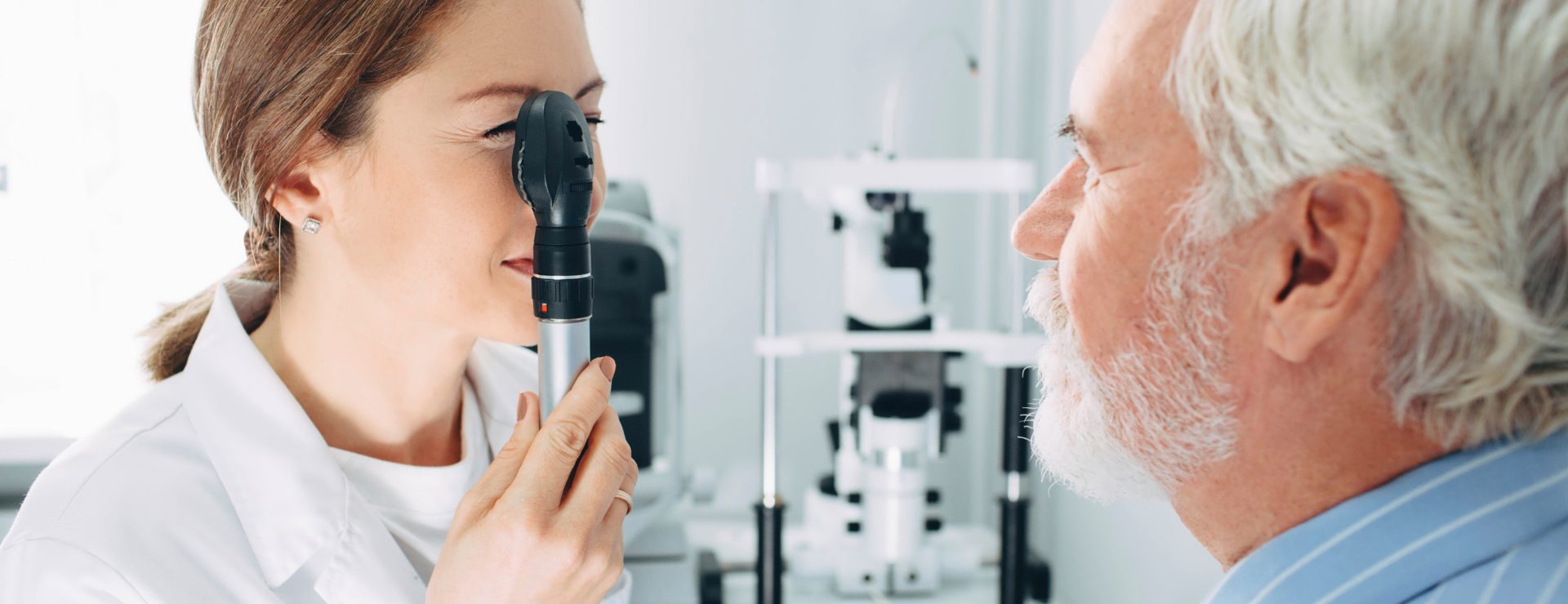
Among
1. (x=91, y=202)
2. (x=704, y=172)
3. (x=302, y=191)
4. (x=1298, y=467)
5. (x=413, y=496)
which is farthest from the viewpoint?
(x=704, y=172)

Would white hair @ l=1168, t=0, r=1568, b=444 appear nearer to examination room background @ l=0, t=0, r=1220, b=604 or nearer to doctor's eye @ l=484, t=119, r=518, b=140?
doctor's eye @ l=484, t=119, r=518, b=140

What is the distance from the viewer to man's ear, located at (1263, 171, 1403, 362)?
582mm

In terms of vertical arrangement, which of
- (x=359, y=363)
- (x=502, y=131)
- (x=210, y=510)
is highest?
(x=502, y=131)

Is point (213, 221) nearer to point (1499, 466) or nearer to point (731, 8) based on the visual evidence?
point (731, 8)

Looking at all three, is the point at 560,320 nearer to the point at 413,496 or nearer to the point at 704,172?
the point at 413,496

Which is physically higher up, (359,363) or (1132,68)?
(1132,68)

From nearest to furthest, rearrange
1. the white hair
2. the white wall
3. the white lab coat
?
1. the white hair
2. the white lab coat
3. the white wall

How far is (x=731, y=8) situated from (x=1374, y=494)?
1.93m

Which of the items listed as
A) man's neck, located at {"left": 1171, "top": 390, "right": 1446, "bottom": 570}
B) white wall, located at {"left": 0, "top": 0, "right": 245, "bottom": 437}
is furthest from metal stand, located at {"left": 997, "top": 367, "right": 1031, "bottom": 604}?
white wall, located at {"left": 0, "top": 0, "right": 245, "bottom": 437}

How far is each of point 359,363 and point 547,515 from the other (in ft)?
1.04

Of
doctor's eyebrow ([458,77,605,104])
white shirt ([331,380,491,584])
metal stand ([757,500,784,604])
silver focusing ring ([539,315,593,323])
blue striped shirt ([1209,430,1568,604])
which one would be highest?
doctor's eyebrow ([458,77,605,104])

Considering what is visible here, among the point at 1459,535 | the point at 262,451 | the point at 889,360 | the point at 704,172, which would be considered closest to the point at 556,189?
the point at 262,451

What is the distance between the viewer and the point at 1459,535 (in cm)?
60

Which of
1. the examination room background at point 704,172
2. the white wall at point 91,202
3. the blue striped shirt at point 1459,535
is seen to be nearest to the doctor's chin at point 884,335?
the blue striped shirt at point 1459,535
